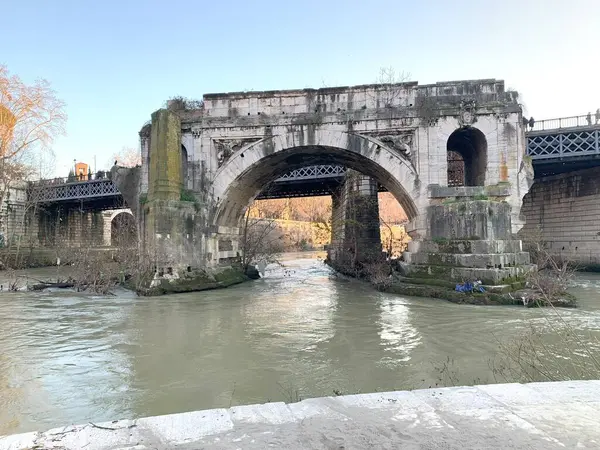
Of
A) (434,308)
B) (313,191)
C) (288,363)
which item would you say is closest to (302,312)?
(434,308)

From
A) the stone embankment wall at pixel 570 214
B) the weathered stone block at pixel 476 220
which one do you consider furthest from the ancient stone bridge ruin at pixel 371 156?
the stone embankment wall at pixel 570 214

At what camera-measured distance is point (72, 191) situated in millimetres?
33375

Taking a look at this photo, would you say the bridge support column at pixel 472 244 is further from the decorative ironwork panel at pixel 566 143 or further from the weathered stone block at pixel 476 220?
the decorative ironwork panel at pixel 566 143

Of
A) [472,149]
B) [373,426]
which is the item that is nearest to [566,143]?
[472,149]

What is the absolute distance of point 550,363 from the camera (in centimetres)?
523

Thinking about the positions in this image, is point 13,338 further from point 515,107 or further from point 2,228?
point 2,228

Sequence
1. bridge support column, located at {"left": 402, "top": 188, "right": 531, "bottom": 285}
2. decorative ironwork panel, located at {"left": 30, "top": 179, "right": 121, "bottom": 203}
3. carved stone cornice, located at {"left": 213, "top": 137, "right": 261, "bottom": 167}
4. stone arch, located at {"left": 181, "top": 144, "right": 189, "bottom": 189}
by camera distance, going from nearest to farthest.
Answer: bridge support column, located at {"left": 402, "top": 188, "right": 531, "bottom": 285} → carved stone cornice, located at {"left": 213, "top": 137, "right": 261, "bottom": 167} → stone arch, located at {"left": 181, "top": 144, "right": 189, "bottom": 189} → decorative ironwork panel, located at {"left": 30, "top": 179, "right": 121, "bottom": 203}

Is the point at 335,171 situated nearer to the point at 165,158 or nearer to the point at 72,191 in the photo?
the point at 165,158

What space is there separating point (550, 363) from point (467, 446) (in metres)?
3.99

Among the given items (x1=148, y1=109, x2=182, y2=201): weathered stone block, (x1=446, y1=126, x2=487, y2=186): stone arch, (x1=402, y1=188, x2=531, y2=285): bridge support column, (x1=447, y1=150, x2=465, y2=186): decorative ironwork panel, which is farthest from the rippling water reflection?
(x1=447, y1=150, x2=465, y2=186): decorative ironwork panel

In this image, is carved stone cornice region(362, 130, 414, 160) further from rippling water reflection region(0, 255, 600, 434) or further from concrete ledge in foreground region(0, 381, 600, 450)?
concrete ledge in foreground region(0, 381, 600, 450)

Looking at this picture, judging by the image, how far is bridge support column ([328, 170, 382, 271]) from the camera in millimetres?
18634

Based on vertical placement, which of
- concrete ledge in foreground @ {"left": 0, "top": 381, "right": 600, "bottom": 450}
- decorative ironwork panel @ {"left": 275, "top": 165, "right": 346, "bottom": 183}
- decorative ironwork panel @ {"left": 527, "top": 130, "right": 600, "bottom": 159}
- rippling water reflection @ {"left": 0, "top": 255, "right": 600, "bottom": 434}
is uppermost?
decorative ironwork panel @ {"left": 527, "top": 130, "right": 600, "bottom": 159}

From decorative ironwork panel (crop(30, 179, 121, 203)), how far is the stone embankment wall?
2739 cm
